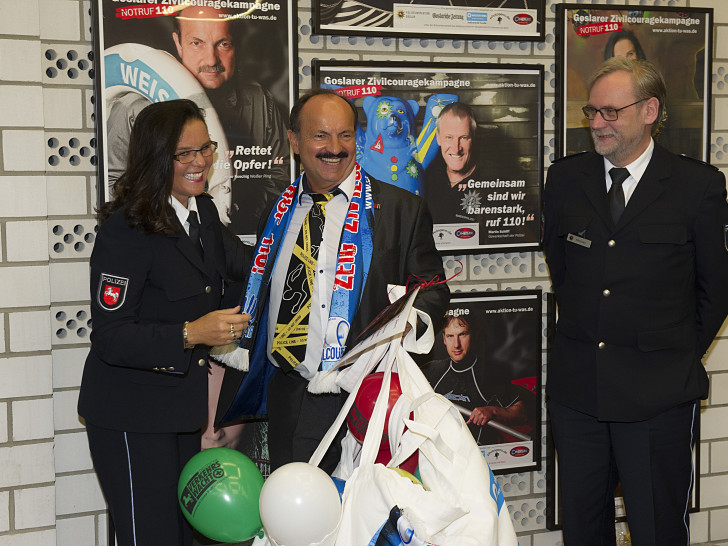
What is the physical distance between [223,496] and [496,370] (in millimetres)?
1790

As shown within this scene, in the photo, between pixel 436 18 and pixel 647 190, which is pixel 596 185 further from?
pixel 436 18

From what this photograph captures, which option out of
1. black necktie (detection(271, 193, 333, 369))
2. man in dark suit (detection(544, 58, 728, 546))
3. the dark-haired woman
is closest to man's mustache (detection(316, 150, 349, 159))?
black necktie (detection(271, 193, 333, 369))

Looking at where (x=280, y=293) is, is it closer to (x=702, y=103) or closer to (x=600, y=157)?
(x=600, y=157)

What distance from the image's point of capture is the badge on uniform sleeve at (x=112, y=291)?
241 cm

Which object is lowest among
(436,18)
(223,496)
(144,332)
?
(223,496)

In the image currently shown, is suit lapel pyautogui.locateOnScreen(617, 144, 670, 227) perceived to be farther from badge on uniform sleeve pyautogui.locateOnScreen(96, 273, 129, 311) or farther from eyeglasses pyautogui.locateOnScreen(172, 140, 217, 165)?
badge on uniform sleeve pyautogui.locateOnScreen(96, 273, 129, 311)

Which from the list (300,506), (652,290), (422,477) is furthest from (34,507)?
(652,290)

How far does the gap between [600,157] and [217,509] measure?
188 cm

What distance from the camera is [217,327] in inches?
95.2

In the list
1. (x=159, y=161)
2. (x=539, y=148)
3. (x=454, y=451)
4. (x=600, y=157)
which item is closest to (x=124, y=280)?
(x=159, y=161)

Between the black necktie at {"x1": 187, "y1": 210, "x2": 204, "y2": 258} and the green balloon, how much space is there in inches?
27.3

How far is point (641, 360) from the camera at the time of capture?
2.84 m

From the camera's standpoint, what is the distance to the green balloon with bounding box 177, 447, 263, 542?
220 centimetres

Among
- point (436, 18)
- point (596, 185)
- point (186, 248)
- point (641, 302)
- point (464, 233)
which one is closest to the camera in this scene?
point (186, 248)
